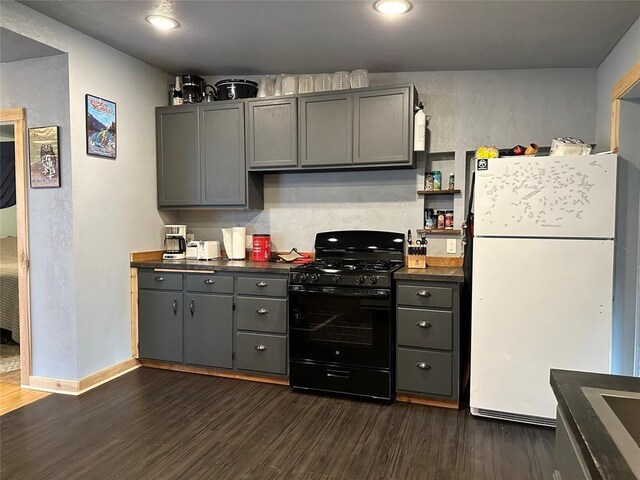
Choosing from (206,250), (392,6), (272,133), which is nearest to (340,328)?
(206,250)

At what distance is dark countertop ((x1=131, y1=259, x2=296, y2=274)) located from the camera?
334cm

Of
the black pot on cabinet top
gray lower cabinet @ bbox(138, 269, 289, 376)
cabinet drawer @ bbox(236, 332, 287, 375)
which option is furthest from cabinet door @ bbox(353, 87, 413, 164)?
cabinet drawer @ bbox(236, 332, 287, 375)

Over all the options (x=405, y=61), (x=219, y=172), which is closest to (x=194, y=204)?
(x=219, y=172)

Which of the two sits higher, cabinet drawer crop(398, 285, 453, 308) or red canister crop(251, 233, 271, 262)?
red canister crop(251, 233, 271, 262)

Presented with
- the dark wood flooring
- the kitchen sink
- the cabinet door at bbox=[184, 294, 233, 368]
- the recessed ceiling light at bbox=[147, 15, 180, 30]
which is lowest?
the dark wood flooring

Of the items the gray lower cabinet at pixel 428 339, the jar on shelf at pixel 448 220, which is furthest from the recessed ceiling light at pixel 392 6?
the gray lower cabinet at pixel 428 339

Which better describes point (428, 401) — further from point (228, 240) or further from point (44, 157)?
point (44, 157)

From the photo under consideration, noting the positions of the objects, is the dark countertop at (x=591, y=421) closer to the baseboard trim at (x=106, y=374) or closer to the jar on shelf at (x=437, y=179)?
the jar on shelf at (x=437, y=179)

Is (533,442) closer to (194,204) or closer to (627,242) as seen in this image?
(627,242)

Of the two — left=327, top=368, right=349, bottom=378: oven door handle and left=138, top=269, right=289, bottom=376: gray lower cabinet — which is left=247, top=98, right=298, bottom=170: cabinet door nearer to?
left=138, top=269, right=289, bottom=376: gray lower cabinet

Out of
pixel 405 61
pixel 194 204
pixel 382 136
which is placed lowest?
pixel 194 204

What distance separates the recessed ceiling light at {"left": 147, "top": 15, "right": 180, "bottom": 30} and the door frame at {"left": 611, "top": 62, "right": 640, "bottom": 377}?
110 inches

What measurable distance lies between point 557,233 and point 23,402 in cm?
369

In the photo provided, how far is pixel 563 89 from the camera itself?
11.0 ft
